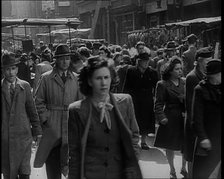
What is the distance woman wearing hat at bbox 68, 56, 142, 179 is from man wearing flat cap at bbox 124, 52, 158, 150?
4498 mm

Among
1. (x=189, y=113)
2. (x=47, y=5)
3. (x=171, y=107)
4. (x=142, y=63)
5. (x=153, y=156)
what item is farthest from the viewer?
(x=47, y=5)

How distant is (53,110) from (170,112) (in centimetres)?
168

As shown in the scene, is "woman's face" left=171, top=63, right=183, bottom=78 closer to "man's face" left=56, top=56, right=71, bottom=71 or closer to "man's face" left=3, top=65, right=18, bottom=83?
"man's face" left=56, top=56, right=71, bottom=71

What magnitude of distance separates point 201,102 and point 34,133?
2.14 m

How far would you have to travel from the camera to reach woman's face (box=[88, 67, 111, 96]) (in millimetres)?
3826

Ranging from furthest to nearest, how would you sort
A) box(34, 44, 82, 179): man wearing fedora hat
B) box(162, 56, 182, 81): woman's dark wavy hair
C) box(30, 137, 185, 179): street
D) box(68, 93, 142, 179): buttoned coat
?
1. box(30, 137, 185, 179): street
2. box(162, 56, 182, 81): woman's dark wavy hair
3. box(34, 44, 82, 179): man wearing fedora hat
4. box(68, 93, 142, 179): buttoned coat

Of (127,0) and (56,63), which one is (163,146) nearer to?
(56,63)

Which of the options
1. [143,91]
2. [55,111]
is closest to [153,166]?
[143,91]

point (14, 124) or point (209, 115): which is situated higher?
point (209, 115)

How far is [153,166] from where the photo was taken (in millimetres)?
7434

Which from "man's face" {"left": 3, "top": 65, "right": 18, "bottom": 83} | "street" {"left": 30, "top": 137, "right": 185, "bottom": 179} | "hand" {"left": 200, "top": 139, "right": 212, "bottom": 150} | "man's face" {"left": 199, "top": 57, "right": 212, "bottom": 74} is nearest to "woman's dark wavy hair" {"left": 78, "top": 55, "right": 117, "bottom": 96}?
"hand" {"left": 200, "top": 139, "right": 212, "bottom": 150}

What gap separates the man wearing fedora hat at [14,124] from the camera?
5566 millimetres

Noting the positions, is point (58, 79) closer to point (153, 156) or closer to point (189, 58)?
point (153, 156)

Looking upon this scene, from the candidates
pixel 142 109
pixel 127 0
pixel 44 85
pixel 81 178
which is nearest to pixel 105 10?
pixel 127 0
